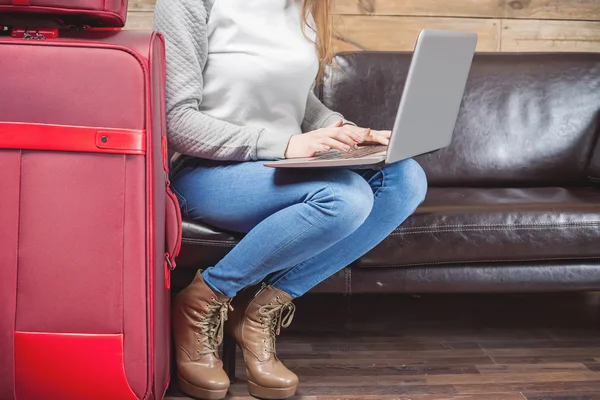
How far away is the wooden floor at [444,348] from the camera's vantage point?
147cm

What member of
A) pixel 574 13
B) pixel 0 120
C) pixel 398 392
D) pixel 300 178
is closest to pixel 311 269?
pixel 300 178

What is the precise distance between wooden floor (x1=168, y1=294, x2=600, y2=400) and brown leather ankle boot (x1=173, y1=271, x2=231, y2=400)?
1.9 inches

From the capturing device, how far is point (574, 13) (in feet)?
7.91

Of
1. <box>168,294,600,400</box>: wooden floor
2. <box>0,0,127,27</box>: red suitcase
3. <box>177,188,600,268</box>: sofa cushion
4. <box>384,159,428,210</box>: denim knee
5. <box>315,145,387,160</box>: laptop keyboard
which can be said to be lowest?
<box>168,294,600,400</box>: wooden floor

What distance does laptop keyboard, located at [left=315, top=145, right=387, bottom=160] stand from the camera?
125 cm

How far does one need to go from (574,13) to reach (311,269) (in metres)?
1.54

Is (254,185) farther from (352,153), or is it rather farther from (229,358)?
(229,358)

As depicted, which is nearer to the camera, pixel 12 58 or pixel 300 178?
pixel 12 58

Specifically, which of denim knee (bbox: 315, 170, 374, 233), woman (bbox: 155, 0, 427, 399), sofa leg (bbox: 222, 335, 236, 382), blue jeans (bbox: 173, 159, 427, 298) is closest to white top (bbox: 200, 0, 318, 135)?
woman (bbox: 155, 0, 427, 399)

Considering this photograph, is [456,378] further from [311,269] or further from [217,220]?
[217,220]

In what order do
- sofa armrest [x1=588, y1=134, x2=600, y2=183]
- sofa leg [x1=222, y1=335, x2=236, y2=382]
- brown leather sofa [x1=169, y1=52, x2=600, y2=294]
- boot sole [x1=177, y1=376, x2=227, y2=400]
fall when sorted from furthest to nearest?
1. sofa armrest [x1=588, y1=134, x2=600, y2=183]
2. brown leather sofa [x1=169, y1=52, x2=600, y2=294]
3. sofa leg [x1=222, y1=335, x2=236, y2=382]
4. boot sole [x1=177, y1=376, x2=227, y2=400]

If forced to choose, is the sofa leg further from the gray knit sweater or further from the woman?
the gray knit sweater

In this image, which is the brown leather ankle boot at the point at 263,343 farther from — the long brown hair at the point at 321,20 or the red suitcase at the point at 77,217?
the long brown hair at the point at 321,20

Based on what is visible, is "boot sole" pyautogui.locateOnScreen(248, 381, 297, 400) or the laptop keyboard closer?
the laptop keyboard
